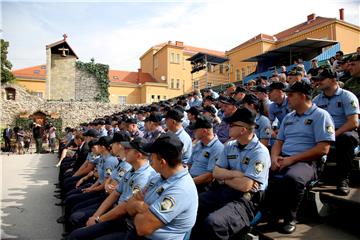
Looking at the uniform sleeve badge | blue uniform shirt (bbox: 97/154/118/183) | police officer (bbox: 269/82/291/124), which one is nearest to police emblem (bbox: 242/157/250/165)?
the uniform sleeve badge

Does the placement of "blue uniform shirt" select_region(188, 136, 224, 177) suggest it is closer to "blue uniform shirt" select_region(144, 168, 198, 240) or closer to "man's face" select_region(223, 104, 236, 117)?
"blue uniform shirt" select_region(144, 168, 198, 240)

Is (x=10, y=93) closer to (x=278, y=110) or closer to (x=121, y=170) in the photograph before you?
(x=121, y=170)

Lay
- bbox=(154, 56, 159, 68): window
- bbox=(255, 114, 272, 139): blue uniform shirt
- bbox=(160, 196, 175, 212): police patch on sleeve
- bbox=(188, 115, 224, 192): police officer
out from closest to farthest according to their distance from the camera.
A: bbox=(160, 196, 175, 212): police patch on sleeve → bbox=(188, 115, 224, 192): police officer → bbox=(255, 114, 272, 139): blue uniform shirt → bbox=(154, 56, 159, 68): window

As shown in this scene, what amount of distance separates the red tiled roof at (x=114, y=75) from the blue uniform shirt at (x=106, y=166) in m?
30.4

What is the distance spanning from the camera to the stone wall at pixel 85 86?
27.6m

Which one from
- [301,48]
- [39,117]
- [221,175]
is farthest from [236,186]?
[39,117]

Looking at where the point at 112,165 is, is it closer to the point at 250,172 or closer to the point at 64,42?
the point at 250,172

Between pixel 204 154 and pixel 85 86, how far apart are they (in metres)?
26.7

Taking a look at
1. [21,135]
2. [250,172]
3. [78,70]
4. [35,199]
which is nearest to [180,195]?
[250,172]

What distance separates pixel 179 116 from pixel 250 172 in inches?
74.8

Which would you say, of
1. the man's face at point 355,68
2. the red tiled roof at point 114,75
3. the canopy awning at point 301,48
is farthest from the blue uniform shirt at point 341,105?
the red tiled roof at point 114,75

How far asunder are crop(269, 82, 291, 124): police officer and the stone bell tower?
2496 centimetres

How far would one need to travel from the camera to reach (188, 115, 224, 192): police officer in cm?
332

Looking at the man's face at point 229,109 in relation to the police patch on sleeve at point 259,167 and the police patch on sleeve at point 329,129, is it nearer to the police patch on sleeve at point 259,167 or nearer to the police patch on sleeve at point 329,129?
the police patch on sleeve at point 329,129
